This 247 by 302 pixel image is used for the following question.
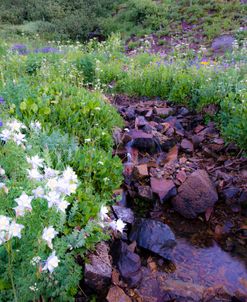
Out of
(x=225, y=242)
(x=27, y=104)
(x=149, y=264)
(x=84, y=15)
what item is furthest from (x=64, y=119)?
(x=84, y=15)

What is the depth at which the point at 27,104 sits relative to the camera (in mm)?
4336

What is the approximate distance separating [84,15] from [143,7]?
2996 mm

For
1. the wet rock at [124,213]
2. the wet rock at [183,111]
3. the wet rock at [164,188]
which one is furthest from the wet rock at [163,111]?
the wet rock at [124,213]

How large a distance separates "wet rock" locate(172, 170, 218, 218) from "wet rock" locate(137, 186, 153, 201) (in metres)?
0.29

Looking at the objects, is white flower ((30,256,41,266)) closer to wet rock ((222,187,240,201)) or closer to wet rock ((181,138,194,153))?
wet rock ((222,187,240,201))

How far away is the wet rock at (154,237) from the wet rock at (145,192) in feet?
1.99

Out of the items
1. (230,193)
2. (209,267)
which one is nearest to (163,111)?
(230,193)

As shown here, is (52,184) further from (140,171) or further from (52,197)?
(140,171)

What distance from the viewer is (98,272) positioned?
2781 millimetres

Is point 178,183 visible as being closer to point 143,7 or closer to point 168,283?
point 168,283

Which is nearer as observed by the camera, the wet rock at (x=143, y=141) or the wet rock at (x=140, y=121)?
the wet rock at (x=143, y=141)

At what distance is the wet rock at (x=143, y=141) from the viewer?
5074 mm

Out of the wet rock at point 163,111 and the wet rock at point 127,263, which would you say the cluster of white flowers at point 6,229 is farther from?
the wet rock at point 163,111

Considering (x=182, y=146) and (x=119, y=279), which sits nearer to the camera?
(x=119, y=279)
